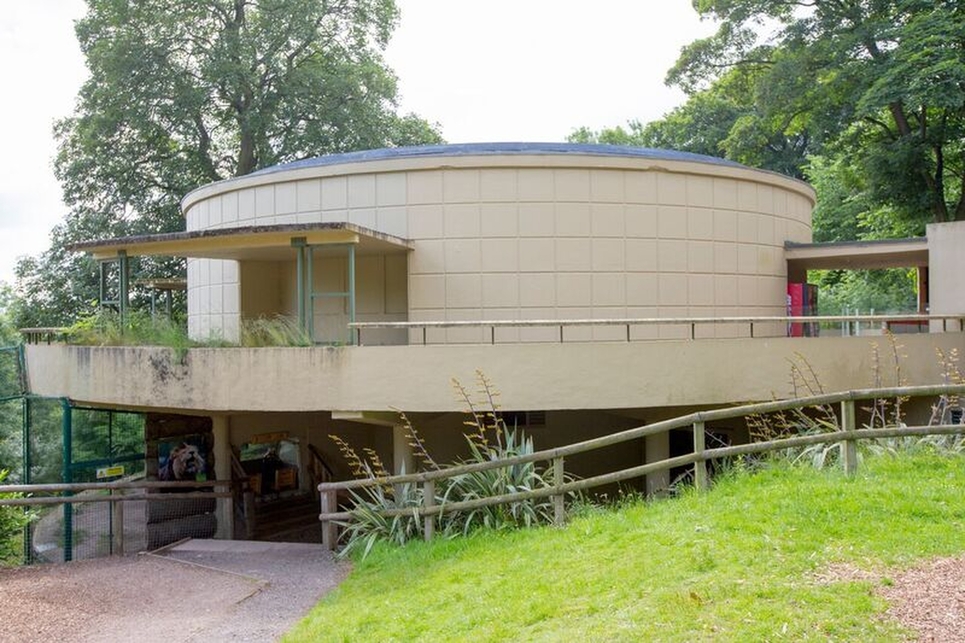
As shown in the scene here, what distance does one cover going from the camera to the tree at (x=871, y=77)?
1925 centimetres

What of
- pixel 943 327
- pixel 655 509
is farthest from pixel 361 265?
pixel 943 327

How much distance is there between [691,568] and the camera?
5762 millimetres

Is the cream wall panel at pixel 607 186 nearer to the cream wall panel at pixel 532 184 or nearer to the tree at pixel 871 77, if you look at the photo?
the cream wall panel at pixel 532 184

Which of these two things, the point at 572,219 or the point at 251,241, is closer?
the point at 251,241

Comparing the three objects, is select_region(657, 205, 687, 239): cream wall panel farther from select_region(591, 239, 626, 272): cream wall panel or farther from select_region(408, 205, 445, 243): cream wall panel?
select_region(408, 205, 445, 243): cream wall panel

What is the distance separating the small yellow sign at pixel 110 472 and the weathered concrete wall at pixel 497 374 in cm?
269

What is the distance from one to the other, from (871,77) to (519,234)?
43.1 ft

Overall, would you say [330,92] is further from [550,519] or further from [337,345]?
[550,519]

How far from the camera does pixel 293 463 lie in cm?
1688

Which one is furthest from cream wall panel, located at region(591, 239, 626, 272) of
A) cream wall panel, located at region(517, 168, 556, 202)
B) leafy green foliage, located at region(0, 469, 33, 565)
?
leafy green foliage, located at region(0, 469, 33, 565)

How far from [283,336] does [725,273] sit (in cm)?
784

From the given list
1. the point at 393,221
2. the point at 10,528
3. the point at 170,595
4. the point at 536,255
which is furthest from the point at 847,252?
the point at 10,528

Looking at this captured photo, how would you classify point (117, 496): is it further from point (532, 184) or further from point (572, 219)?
point (572, 219)

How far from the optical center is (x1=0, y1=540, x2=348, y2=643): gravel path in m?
7.56
